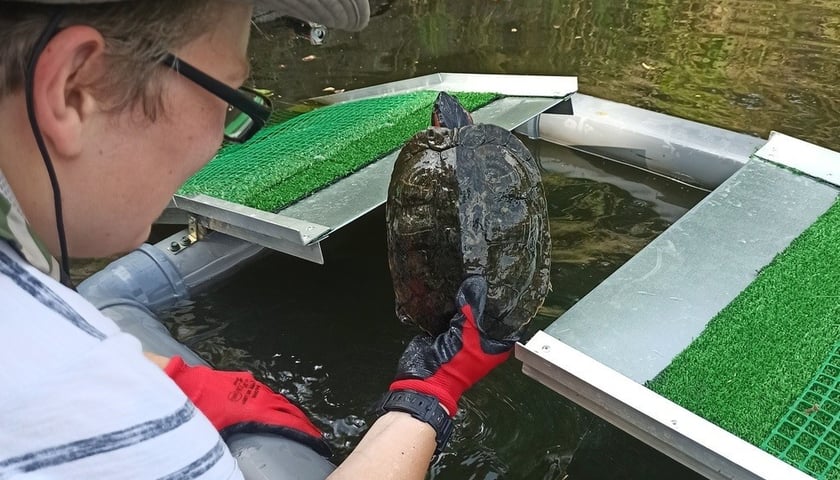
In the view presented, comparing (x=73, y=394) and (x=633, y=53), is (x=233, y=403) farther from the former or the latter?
(x=633, y=53)

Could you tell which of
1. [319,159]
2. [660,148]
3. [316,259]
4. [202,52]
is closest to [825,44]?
[660,148]

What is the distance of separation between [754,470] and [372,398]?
4.45ft

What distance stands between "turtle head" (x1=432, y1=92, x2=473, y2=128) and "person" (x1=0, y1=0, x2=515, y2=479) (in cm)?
118

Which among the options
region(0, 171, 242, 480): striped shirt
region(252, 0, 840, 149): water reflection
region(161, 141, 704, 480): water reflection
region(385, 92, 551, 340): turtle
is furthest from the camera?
region(252, 0, 840, 149): water reflection

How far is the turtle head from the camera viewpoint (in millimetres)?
2092

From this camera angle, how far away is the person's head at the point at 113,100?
0.66m

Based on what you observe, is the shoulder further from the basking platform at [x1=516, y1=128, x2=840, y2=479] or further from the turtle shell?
the basking platform at [x1=516, y1=128, x2=840, y2=479]

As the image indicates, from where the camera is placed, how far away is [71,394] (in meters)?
0.61

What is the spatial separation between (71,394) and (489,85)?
11.7 ft

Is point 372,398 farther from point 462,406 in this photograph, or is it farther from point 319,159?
point 319,159

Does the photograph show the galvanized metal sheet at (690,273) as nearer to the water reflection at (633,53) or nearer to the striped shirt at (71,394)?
the striped shirt at (71,394)

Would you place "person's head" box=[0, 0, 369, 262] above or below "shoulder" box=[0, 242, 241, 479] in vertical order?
above

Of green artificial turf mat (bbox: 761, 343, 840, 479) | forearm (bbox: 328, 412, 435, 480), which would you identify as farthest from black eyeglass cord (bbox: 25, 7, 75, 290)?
green artificial turf mat (bbox: 761, 343, 840, 479)

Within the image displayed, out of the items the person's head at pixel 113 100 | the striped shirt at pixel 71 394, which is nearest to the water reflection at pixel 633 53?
the person's head at pixel 113 100
